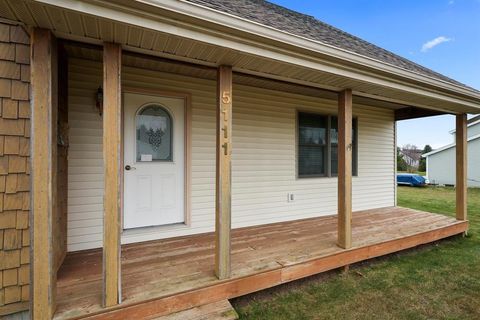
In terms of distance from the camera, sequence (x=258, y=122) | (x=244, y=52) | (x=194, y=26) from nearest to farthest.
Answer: (x=194, y=26), (x=244, y=52), (x=258, y=122)

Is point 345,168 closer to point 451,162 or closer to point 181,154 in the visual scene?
point 181,154

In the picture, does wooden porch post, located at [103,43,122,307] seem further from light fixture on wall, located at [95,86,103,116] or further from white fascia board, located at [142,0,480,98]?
light fixture on wall, located at [95,86,103,116]

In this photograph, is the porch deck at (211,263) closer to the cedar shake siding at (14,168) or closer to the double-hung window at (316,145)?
the cedar shake siding at (14,168)

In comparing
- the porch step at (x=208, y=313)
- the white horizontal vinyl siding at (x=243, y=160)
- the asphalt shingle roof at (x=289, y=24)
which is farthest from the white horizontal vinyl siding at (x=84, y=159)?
the asphalt shingle roof at (x=289, y=24)

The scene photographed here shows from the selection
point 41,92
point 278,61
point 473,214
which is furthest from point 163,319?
point 473,214

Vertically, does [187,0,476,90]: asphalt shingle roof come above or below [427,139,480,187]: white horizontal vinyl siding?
above

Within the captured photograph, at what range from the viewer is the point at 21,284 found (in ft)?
6.57

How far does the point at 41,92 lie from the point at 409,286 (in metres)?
4.04

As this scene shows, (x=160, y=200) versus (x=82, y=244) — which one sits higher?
(x=160, y=200)

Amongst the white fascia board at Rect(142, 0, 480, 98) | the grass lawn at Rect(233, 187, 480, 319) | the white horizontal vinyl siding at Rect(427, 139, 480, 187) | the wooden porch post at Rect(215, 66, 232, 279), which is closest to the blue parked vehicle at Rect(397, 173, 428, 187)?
the white horizontal vinyl siding at Rect(427, 139, 480, 187)

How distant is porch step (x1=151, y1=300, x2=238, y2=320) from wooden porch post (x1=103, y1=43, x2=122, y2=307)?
19.7 inches

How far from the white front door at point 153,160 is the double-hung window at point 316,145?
7.45ft

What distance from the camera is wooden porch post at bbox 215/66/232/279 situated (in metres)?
2.40

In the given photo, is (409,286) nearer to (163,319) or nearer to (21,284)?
(163,319)
